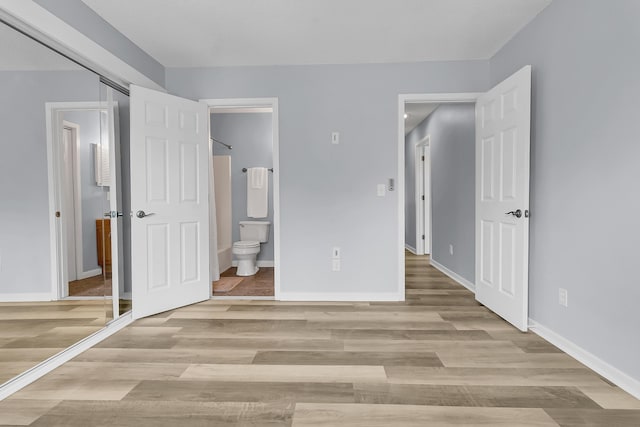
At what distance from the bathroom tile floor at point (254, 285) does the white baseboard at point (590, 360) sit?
2452 millimetres

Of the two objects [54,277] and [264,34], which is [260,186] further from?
[54,277]

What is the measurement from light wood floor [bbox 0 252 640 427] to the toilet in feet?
5.60

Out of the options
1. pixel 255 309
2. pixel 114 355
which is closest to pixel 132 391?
pixel 114 355

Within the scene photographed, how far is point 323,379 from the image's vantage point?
1878 millimetres

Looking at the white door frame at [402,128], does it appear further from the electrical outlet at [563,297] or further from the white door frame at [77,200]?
the white door frame at [77,200]

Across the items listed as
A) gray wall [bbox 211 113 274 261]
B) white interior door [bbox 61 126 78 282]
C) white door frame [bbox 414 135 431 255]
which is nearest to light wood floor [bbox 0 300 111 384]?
white interior door [bbox 61 126 78 282]

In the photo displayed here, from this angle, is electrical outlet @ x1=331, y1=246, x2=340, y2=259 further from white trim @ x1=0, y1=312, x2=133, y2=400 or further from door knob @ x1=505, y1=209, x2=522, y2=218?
white trim @ x1=0, y1=312, x2=133, y2=400

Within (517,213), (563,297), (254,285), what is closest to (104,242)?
(254,285)

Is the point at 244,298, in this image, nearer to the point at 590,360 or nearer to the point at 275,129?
the point at 275,129

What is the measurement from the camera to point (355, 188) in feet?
11.1

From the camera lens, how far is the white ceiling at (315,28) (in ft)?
7.84

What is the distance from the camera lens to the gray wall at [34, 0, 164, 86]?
2168 millimetres

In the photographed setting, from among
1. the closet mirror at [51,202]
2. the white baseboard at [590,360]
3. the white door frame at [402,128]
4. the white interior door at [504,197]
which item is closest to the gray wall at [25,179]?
the closet mirror at [51,202]

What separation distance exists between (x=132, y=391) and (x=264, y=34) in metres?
2.66
